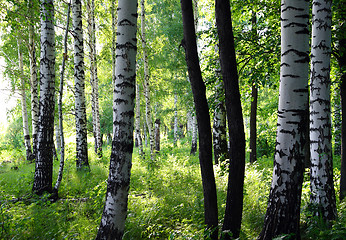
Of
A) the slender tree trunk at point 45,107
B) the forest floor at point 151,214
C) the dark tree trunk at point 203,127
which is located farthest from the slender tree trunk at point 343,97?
the slender tree trunk at point 45,107

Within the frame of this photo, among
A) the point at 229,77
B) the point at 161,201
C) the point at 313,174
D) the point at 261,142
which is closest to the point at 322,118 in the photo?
the point at 313,174

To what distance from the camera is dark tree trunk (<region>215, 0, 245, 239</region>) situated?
125 inches

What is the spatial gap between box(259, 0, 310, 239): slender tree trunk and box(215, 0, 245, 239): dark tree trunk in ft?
1.58

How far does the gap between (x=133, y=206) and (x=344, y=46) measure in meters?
6.23

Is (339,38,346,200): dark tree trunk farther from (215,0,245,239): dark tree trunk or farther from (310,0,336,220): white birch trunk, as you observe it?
(215,0,245,239): dark tree trunk

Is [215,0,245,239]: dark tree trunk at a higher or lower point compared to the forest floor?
higher

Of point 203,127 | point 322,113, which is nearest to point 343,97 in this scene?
point 322,113

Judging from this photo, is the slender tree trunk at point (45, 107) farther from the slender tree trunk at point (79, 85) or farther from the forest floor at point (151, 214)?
the slender tree trunk at point (79, 85)

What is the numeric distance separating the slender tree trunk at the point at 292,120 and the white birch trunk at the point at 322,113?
1.47 m

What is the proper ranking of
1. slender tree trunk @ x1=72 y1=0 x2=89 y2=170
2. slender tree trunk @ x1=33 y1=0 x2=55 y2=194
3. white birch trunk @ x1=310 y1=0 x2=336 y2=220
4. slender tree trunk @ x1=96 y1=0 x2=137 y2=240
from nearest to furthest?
slender tree trunk @ x1=96 y1=0 x2=137 y2=240 → white birch trunk @ x1=310 y1=0 x2=336 y2=220 → slender tree trunk @ x1=33 y1=0 x2=55 y2=194 → slender tree trunk @ x1=72 y1=0 x2=89 y2=170

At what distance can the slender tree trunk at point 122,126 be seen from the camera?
3119mm

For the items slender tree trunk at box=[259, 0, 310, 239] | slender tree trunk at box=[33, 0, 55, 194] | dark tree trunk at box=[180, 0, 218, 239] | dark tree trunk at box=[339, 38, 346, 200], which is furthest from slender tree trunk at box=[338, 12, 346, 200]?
slender tree trunk at box=[33, 0, 55, 194]

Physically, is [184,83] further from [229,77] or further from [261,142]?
[229,77]

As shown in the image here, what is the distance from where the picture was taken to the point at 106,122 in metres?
30.2
